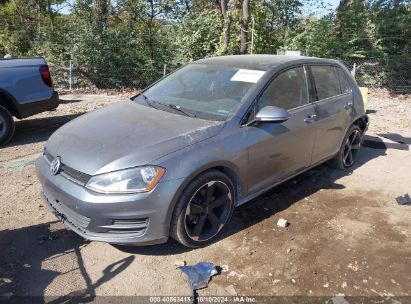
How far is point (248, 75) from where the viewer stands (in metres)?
4.13

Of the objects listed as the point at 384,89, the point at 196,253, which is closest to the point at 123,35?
the point at 384,89

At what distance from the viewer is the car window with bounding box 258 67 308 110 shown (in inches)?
159

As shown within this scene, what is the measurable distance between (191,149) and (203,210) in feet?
1.99

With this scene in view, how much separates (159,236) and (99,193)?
2.01 feet

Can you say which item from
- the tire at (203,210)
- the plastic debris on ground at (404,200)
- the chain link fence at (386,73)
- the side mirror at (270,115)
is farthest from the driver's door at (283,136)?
the chain link fence at (386,73)

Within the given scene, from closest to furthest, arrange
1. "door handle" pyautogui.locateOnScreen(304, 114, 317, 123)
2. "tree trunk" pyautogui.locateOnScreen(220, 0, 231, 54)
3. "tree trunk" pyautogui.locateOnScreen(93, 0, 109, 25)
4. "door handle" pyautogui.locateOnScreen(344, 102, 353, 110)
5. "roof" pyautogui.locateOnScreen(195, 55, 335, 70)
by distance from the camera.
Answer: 1. "roof" pyautogui.locateOnScreen(195, 55, 335, 70)
2. "door handle" pyautogui.locateOnScreen(304, 114, 317, 123)
3. "door handle" pyautogui.locateOnScreen(344, 102, 353, 110)
4. "tree trunk" pyautogui.locateOnScreen(220, 0, 231, 54)
5. "tree trunk" pyautogui.locateOnScreen(93, 0, 109, 25)

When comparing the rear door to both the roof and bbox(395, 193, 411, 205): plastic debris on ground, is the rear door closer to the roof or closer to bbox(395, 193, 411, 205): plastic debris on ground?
the roof

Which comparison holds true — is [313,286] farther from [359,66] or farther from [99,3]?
[99,3]

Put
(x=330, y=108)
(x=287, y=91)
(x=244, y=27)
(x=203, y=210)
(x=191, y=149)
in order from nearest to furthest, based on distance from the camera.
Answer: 1. (x=191, y=149)
2. (x=203, y=210)
3. (x=287, y=91)
4. (x=330, y=108)
5. (x=244, y=27)

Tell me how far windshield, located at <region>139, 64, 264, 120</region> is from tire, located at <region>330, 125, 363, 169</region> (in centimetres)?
213

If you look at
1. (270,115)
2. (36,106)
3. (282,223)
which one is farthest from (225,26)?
(282,223)

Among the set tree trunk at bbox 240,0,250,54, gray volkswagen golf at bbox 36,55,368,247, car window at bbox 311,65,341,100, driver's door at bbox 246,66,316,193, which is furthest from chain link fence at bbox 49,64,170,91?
driver's door at bbox 246,66,316,193

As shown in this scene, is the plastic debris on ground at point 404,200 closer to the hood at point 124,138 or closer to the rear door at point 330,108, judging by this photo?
the rear door at point 330,108

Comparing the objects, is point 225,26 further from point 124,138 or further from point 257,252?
point 257,252
